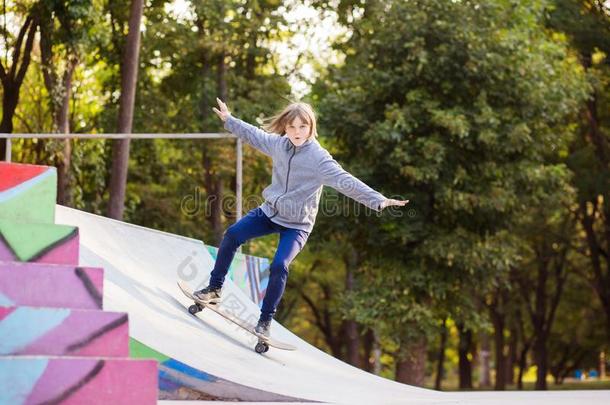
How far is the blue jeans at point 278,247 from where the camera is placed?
7.15 meters

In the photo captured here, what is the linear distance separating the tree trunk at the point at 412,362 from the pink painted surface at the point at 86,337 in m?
16.2

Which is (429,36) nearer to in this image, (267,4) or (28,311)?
(267,4)

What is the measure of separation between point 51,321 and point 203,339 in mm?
2460

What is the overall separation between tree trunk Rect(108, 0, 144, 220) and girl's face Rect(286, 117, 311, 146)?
13.0 meters

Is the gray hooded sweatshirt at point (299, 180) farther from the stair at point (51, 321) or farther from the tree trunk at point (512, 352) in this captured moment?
the tree trunk at point (512, 352)

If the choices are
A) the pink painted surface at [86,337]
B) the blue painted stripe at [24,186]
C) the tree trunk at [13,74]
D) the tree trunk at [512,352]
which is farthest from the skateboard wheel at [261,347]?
the tree trunk at [512,352]

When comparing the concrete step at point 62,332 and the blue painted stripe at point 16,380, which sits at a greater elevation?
the concrete step at point 62,332

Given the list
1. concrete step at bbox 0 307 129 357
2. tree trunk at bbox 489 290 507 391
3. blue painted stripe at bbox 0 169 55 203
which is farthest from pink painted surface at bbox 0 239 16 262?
tree trunk at bbox 489 290 507 391

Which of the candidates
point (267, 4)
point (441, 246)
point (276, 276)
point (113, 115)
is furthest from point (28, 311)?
point (267, 4)

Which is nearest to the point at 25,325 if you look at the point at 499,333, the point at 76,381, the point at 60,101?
the point at 76,381

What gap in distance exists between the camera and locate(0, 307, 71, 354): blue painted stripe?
14.6ft

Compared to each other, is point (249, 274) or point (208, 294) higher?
point (249, 274)

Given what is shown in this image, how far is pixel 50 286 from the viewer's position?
190 inches

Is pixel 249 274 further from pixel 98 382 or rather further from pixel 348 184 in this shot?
pixel 98 382
